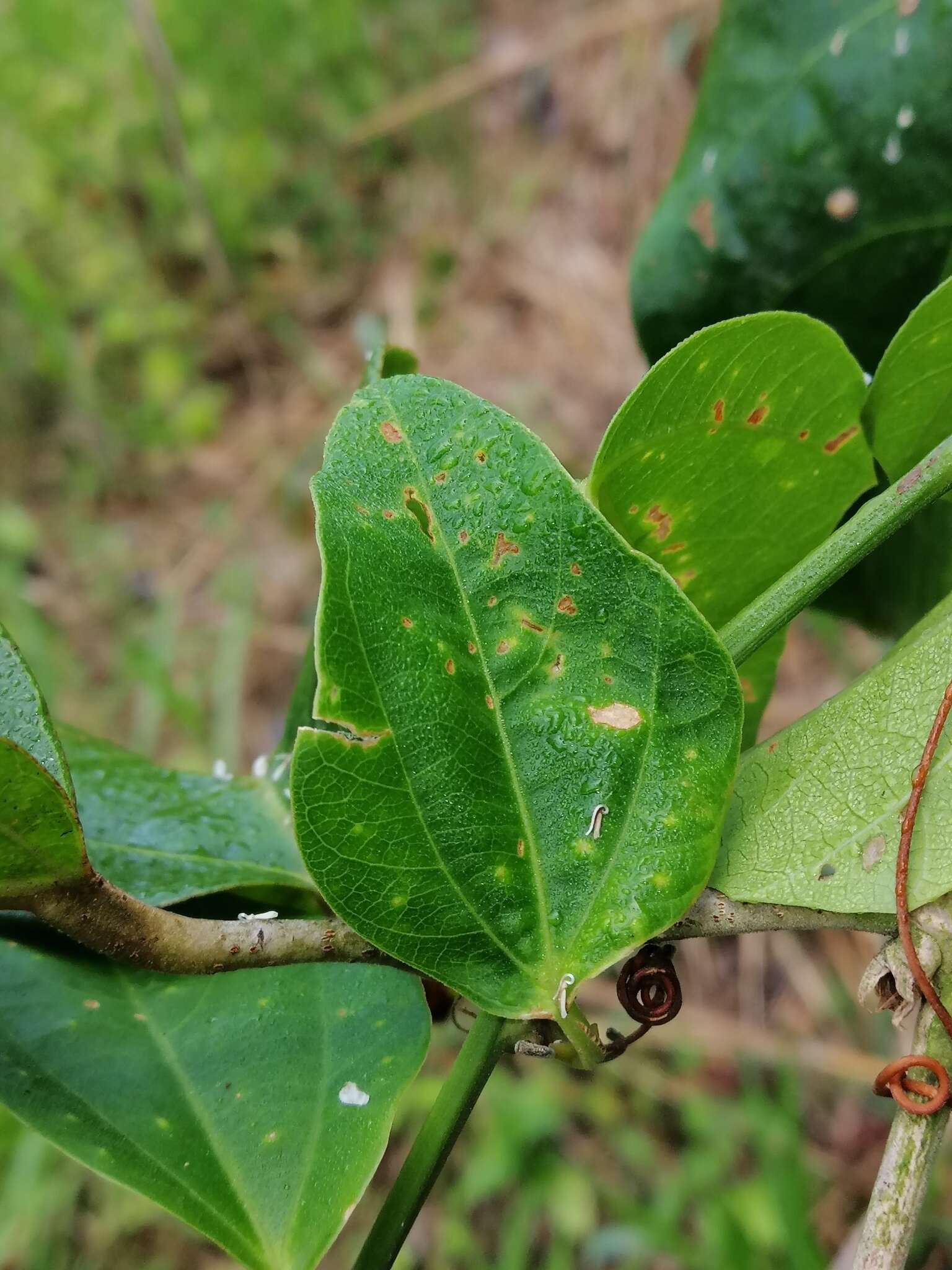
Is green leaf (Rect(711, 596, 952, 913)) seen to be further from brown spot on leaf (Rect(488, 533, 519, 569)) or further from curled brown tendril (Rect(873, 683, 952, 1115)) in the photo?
brown spot on leaf (Rect(488, 533, 519, 569))

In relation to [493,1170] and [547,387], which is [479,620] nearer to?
[493,1170]

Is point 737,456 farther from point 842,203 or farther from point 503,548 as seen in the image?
point 842,203

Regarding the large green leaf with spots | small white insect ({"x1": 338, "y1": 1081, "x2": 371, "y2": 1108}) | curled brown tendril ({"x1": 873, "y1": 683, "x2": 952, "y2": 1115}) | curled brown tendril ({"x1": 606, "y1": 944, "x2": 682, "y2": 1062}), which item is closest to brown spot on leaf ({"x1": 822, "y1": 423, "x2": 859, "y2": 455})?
the large green leaf with spots

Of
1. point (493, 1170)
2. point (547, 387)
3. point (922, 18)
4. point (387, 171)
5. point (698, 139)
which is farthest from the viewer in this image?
point (387, 171)

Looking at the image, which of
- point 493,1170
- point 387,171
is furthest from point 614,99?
point 493,1170

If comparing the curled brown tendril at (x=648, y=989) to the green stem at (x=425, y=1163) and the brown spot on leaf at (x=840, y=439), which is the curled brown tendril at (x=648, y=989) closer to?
the green stem at (x=425, y=1163)

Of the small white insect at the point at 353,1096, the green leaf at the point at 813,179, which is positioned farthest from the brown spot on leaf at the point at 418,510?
the green leaf at the point at 813,179
